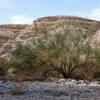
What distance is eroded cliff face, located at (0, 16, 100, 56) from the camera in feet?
67.2

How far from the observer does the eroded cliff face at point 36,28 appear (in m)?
20.5

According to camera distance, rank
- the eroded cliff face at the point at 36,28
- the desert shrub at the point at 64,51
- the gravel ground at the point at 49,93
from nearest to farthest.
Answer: the gravel ground at the point at 49,93 → the desert shrub at the point at 64,51 → the eroded cliff face at the point at 36,28

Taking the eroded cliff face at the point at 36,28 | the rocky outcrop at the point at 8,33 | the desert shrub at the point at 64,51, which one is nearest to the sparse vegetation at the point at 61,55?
the desert shrub at the point at 64,51

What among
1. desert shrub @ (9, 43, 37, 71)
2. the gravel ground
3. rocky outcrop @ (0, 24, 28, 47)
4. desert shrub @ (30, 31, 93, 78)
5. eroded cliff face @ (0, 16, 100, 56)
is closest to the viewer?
the gravel ground

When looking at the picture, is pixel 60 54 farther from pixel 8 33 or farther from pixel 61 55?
pixel 8 33

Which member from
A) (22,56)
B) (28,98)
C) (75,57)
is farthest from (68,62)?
(28,98)

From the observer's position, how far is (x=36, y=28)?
37938mm

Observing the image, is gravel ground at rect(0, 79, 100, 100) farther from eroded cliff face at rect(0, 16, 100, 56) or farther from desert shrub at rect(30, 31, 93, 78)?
eroded cliff face at rect(0, 16, 100, 56)

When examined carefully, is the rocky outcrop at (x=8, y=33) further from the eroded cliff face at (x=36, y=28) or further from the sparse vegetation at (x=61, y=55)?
the sparse vegetation at (x=61, y=55)


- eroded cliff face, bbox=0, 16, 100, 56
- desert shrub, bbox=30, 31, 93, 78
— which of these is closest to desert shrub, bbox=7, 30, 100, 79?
desert shrub, bbox=30, 31, 93, 78

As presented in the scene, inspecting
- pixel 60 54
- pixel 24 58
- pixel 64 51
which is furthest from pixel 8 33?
pixel 64 51

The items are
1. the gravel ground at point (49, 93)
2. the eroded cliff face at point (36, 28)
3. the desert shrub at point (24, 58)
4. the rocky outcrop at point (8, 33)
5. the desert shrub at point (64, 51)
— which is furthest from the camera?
the rocky outcrop at point (8, 33)

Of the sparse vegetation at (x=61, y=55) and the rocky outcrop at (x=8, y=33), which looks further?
the rocky outcrop at (x=8, y=33)

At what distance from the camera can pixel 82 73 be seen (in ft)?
59.0
